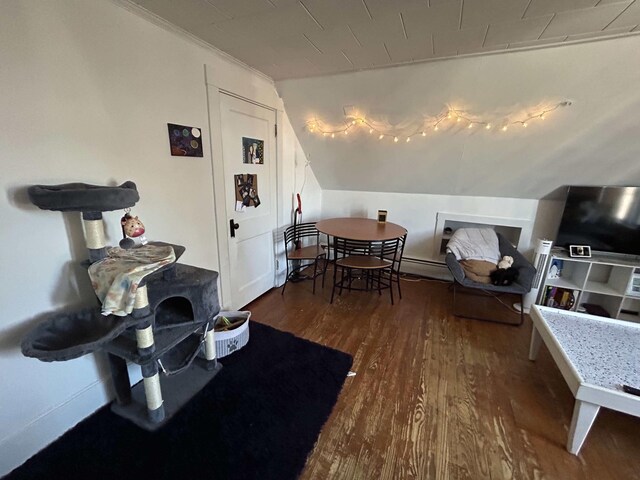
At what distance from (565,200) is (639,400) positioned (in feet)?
7.12

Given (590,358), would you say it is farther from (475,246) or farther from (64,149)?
(64,149)

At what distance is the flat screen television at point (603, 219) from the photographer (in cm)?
248

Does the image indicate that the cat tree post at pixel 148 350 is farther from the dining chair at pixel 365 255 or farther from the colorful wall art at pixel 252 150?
the dining chair at pixel 365 255

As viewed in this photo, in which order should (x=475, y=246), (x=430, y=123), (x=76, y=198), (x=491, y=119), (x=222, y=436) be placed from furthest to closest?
1. (x=475, y=246)
2. (x=430, y=123)
3. (x=491, y=119)
4. (x=222, y=436)
5. (x=76, y=198)

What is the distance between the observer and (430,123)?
266cm

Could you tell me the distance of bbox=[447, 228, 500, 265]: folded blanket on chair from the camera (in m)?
2.89

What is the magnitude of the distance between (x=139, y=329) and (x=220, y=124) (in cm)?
160

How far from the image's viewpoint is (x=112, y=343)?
145cm

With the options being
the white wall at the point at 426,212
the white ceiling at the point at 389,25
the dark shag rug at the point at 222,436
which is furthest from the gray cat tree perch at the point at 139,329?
the white wall at the point at 426,212

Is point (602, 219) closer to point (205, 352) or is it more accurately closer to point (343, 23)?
point (343, 23)

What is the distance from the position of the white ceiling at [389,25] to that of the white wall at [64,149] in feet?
1.15

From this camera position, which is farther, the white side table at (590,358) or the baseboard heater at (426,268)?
the baseboard heater at (426,268)

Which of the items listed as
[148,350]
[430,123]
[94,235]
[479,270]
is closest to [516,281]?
[479,270]

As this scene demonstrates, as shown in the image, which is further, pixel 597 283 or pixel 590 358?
pixel 597 283
